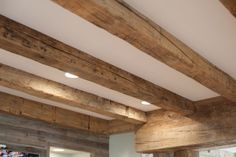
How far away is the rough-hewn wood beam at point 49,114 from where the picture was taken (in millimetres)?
4559

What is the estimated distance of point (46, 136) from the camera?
5.23 metres

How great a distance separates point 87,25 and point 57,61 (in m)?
0.47

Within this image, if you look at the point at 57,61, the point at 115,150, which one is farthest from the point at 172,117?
the point at 57,61

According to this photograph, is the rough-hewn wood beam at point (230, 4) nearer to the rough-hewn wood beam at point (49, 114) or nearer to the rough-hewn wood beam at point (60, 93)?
the rough-hewn wood beam at point (60, 93)

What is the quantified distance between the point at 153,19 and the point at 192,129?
98.2 inches

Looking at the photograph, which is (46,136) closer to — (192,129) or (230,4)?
(192,129)

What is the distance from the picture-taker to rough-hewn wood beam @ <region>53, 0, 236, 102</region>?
2.26 m

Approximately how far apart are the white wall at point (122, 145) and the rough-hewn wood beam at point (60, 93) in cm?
76

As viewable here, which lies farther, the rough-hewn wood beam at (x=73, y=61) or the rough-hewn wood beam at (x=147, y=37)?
the rough-hewn wood beam at (x=73, y=61)

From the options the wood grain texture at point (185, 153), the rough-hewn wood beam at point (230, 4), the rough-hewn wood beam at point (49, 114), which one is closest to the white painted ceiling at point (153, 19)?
the rough-hewn wood beam at point (230, 4)

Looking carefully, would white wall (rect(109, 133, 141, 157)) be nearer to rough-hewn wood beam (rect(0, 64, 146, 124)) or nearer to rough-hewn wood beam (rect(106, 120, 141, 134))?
rough-hewn wood beam (rect(106, 120, 141, 134))

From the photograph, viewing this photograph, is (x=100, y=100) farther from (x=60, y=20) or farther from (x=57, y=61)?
(x=60, y=20)

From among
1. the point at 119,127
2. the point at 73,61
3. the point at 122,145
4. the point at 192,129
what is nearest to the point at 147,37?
the point at 73,61

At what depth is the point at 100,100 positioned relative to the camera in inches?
184
